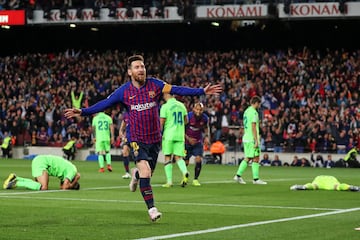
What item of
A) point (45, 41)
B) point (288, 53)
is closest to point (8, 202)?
point (288, 53)

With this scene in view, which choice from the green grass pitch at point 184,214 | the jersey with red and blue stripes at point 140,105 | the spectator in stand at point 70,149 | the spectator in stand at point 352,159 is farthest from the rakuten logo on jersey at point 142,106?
the spectator in stand at point 70,149

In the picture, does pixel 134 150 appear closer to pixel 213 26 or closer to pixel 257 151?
pixel 257 151

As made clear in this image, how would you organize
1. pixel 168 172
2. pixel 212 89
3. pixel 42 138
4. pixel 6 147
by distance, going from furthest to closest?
pixel 42 138
pixel 6 147
pixel 168 172
pixel 212 89

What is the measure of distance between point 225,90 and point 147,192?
31.8 meters

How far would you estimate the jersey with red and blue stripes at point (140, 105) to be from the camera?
42.4 ft

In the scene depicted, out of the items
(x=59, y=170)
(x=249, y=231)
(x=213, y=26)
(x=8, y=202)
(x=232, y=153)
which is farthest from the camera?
(x=213, y=26)

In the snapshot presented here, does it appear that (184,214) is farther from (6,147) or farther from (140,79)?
(6,147)

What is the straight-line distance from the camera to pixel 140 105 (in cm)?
1294

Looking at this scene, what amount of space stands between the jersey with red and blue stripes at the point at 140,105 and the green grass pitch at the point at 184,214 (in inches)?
49.8

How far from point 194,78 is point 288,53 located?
5086 mm

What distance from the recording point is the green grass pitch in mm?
10710

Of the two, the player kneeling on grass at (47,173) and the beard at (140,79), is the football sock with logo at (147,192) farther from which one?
the player kneeling on grass at (47,173)

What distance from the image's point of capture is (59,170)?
18875 millimetres

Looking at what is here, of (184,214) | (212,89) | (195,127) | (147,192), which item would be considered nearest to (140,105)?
(212,89)
